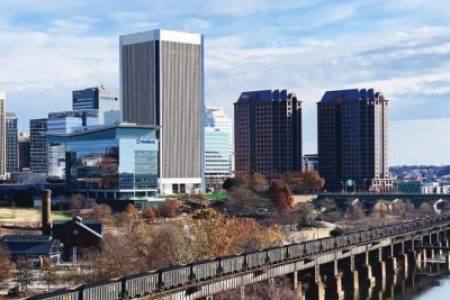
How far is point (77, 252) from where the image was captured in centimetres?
9450

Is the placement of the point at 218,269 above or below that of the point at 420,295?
above

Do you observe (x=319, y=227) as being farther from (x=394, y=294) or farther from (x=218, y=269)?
(x=218, y=269)

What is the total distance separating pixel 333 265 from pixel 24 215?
3806 inches

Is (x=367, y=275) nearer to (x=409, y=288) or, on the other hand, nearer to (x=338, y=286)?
(x=409, y=288)

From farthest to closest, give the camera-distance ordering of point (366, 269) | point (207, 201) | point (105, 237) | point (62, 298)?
point (207, 201), point (105, 237), point (366, 269), point (62, 298)

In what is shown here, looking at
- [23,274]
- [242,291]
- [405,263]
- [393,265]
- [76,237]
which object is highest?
[76,237]

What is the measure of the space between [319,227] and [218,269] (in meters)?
103

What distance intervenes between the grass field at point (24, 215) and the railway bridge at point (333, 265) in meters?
67.0

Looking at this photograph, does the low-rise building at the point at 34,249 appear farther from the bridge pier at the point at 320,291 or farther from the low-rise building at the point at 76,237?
the bridge pier at the point at 320,291

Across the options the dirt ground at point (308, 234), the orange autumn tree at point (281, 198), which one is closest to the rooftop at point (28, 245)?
the dirt ground at point (308, 234)

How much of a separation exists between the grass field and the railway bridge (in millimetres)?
66985

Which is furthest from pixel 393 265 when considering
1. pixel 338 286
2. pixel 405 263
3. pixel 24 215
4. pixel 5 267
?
pixel 24 215

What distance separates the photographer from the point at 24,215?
16012 cm

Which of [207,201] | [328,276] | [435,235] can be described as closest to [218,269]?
[328,276]
